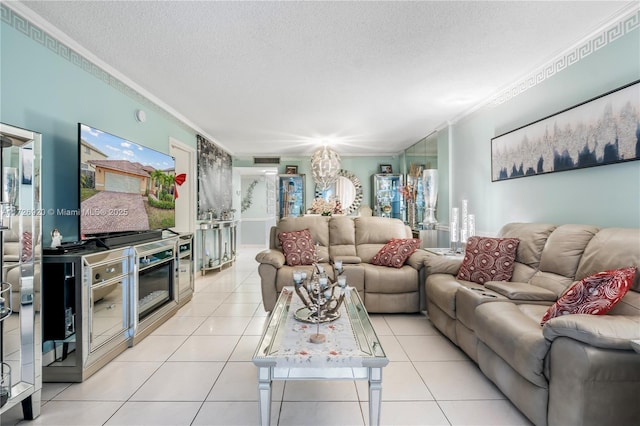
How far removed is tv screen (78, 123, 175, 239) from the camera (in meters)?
2.27

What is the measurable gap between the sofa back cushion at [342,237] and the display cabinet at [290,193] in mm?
3080

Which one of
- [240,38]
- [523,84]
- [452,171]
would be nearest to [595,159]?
[523,84]

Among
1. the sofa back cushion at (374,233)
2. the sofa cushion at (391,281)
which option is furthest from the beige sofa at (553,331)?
the sofa back cushion at (374,233)

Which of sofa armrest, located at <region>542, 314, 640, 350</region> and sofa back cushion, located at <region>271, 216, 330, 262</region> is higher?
sofa back cushion, located at <region>271, 216, 330, 262</region>

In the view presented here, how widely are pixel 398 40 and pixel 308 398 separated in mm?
2588

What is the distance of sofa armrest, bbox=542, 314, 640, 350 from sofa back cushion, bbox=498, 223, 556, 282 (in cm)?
110

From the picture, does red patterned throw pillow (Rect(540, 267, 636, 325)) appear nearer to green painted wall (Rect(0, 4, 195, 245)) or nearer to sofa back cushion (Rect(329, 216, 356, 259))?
sofa back cushion (Rect(329, 216, 356, 259))

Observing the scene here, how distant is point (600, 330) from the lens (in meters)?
1.27

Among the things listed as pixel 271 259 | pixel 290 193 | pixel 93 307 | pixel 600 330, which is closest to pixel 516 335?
pixel 600 330

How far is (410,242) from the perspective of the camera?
3545 mm

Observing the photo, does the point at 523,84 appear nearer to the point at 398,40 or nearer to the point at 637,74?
the point at 637,74

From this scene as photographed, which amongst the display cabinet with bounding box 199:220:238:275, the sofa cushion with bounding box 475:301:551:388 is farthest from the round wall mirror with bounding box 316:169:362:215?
the sofa cushion with bounding box 475:301:551:388

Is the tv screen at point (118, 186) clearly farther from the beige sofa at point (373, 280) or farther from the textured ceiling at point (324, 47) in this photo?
the beige sofa at point (373, 280)

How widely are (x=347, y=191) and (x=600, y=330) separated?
598 centimetres
